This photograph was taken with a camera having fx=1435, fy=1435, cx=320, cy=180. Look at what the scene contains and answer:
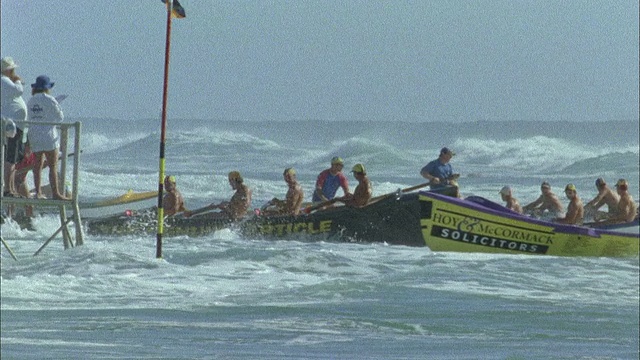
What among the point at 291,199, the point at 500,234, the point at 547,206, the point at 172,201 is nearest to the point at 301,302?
the point at 500,234

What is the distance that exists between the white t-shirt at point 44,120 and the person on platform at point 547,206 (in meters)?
10.6

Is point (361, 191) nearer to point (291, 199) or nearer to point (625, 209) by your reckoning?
point (291, 199)

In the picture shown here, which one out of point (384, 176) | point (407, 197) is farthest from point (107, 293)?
point (384, 176)

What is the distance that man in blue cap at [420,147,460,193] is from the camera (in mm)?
22609

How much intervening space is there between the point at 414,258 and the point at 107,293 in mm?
5985

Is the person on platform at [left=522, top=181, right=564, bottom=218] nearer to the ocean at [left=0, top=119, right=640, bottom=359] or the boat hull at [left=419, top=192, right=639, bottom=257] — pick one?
the boat hull at [left=419, top=192, right=639, bottom=257]

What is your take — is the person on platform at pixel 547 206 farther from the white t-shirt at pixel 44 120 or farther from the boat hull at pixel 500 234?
the white t-shirt at pixel 44 120

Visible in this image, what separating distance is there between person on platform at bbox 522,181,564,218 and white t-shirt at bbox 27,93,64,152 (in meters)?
10.6

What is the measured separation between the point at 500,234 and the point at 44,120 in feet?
23.2

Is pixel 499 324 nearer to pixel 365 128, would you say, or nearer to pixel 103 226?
pixel 103 226

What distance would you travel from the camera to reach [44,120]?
625 inches

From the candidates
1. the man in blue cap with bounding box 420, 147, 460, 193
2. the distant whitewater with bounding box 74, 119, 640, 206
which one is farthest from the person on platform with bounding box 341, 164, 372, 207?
the distant whitewater with bounding box 74, 119, 640, 206

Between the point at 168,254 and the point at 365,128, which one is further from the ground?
the point at 365,128

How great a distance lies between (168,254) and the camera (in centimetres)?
1816
